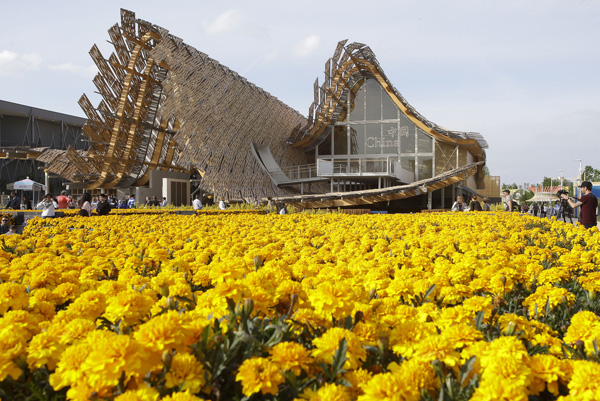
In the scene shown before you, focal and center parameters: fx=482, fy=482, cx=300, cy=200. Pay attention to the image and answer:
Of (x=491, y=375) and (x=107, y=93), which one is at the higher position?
(x=107, y=93)

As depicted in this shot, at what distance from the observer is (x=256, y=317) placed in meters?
2.00

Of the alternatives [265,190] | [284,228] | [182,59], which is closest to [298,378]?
[284,228]

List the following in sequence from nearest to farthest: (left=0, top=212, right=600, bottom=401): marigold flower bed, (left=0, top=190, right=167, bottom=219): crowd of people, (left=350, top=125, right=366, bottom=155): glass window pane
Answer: (left=0, top=212, right=600, bottom=401): marigold flower bed < (left=0, top=190, right=167, bottom=219): crowd of people < (left=350, top=125, right=366, bottom=155): glass window pane

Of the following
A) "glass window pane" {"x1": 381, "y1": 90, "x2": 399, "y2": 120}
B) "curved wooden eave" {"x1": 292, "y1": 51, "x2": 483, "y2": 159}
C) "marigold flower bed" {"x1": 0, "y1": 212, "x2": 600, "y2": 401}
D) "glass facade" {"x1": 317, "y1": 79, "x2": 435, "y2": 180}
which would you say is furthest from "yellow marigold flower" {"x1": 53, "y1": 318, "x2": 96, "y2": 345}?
"glass window pane" {"x1": 381, "y1": 90, "x2": 399, "y2": 120}

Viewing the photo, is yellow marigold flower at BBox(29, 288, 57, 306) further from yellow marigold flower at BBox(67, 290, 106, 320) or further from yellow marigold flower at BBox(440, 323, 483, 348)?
Answer: yellow marigold flower at BBox(440, 323, 483, 348)

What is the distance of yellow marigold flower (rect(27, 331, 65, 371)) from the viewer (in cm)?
171

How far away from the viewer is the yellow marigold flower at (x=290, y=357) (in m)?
1.59

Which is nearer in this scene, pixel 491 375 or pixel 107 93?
pixel 491 375

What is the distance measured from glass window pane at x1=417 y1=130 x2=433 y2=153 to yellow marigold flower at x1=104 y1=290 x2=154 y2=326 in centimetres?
3267

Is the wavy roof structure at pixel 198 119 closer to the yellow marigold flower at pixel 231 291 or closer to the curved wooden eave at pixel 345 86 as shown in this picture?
the curved wooden eave at pixel 345 86

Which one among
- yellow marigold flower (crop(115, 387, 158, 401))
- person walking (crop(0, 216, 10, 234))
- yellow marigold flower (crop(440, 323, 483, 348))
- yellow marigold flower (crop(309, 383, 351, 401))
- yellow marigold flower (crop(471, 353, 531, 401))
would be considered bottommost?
person walking (crop(0, 216, 10, 234))

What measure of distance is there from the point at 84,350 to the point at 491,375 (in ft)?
4.17

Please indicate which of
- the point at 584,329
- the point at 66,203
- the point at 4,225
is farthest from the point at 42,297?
the point at 66,203

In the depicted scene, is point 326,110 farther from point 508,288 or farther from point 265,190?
point 508,288
